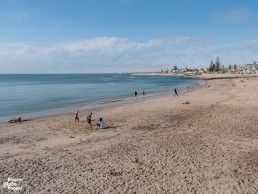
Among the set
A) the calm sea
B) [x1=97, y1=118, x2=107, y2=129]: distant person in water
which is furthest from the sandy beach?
the calm sea

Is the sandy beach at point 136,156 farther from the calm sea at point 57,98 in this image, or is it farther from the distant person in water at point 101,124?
the calm sea at point 57,98

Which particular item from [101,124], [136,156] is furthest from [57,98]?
[136,156]

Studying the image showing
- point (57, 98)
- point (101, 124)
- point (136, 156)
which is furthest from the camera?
point (57, 98)

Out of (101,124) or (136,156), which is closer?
(136,156)

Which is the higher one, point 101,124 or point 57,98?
point 101,124

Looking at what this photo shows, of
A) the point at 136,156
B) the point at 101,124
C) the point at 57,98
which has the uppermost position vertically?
the point at 101,124

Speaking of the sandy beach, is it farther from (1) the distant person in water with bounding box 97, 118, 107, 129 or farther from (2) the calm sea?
(2) the calm sea

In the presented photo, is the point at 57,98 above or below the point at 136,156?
above

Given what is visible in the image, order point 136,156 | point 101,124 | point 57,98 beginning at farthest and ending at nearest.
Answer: point 57,98, point 101,124, point 136,156

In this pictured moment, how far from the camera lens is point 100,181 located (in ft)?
42.2

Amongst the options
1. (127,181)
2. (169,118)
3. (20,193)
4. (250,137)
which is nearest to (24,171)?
(20,193)

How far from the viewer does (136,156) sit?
1619 centimetres

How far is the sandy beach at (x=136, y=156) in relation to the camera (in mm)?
12492

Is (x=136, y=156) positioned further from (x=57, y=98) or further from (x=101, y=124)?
(x=57, y=98)
